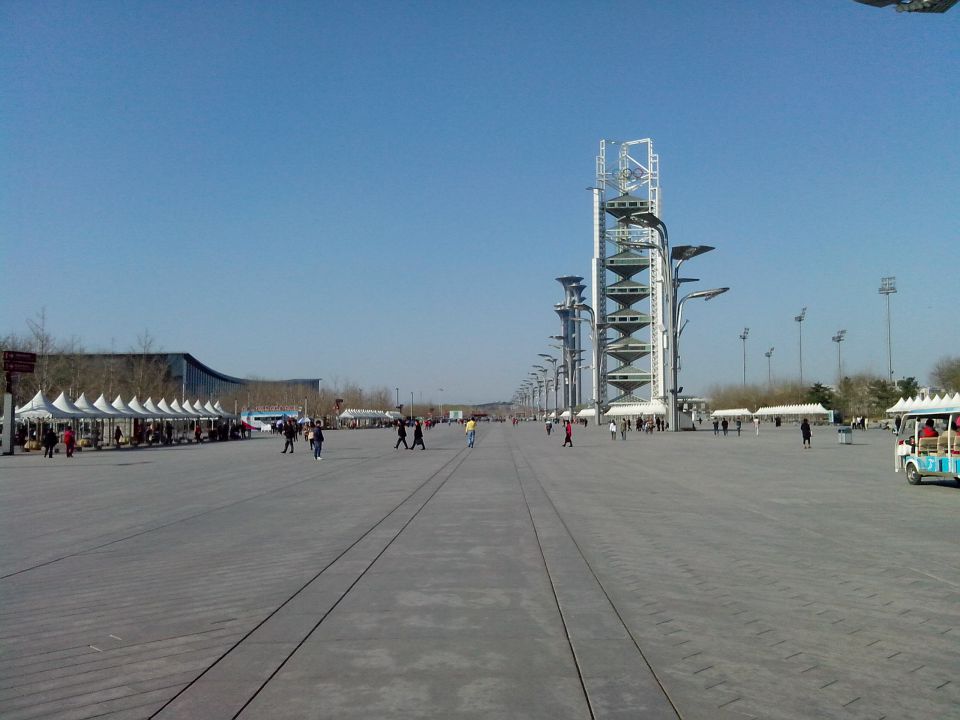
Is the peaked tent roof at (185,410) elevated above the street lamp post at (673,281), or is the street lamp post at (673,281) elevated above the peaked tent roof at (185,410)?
the street lamp post at (673,281)

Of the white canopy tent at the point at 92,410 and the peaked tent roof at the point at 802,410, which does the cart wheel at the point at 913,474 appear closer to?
the white canopy tent at the point at 92,410

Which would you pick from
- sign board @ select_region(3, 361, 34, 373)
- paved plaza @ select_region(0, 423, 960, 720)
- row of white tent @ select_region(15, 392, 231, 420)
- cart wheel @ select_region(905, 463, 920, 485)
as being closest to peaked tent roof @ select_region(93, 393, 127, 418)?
row of white tent @ select_region(15, 392, 231, 420)

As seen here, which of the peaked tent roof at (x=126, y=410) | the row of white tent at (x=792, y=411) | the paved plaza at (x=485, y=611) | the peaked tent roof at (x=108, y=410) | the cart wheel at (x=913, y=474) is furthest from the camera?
the row of white tent at (x=792, y=411)

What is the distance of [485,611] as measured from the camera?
6945 millimetres

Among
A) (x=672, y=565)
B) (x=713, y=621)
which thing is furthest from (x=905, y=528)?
(x=713, y=621)

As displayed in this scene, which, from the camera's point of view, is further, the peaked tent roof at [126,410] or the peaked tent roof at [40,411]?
the peaked tent roof at [126,410]

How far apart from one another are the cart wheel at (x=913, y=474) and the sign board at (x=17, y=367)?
36.2 m

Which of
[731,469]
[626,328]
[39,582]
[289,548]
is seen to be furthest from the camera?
[626,328]

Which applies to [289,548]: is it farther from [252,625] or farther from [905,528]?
[905,528]

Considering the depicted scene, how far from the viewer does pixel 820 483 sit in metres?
19.7

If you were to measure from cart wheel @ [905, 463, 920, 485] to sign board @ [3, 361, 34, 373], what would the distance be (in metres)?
36.2

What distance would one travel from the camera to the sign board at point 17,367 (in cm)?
3775

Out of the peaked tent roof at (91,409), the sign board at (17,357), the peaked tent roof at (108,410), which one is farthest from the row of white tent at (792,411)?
the sign board at (17,357)

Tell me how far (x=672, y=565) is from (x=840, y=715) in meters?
4.46
